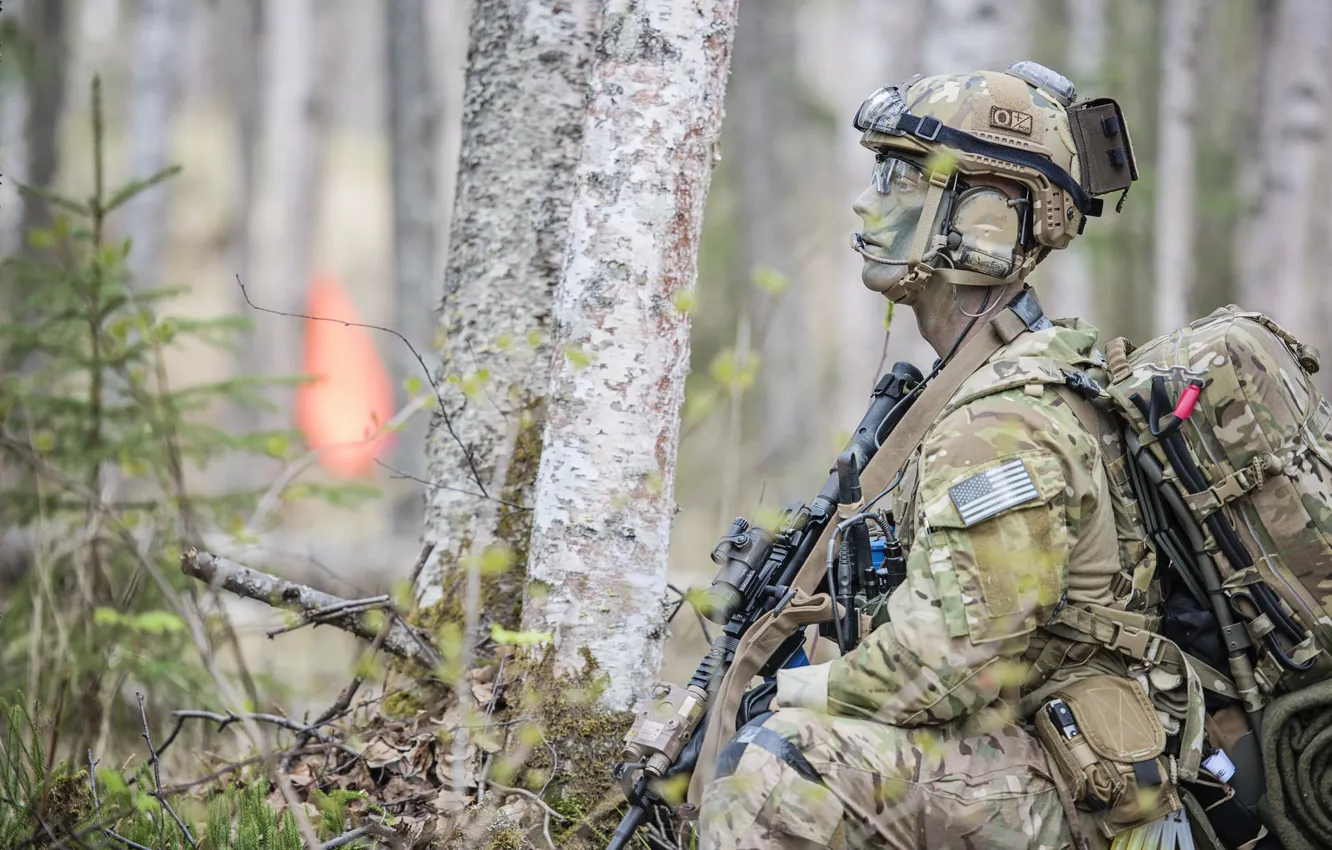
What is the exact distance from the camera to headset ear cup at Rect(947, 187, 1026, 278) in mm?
2955

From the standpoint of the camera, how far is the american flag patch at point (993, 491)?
2486 millimetres

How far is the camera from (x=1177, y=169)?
10.5 meters

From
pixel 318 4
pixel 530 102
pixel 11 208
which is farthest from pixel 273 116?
pixel 530 102

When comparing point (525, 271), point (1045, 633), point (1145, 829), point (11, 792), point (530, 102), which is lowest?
point (11, 792)

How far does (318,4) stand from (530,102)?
1784cm

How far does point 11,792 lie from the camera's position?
3.03 meters

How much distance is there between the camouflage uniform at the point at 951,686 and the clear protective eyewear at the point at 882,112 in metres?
0.81

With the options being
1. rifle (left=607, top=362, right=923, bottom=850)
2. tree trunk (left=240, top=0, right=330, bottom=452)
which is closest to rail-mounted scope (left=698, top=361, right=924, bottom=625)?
rifle (left=607, top=362, right=923, bottom=850)

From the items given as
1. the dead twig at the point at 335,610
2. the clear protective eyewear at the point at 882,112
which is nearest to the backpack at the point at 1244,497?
the clear protective eyewear at the point at 882,112

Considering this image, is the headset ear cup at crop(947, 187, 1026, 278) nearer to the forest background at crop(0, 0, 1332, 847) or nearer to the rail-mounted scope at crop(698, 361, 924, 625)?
the rail-mounted scope at crop(698, 361, 924, 625)

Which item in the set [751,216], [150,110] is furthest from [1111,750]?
[751,216]

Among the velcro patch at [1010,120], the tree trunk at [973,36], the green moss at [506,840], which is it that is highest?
the tree trunk at [973,36]

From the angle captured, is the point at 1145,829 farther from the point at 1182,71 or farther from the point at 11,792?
the point at 1182,71

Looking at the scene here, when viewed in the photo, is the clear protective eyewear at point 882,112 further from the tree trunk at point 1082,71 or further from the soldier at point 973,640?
the tree trunk at point 1082,71
